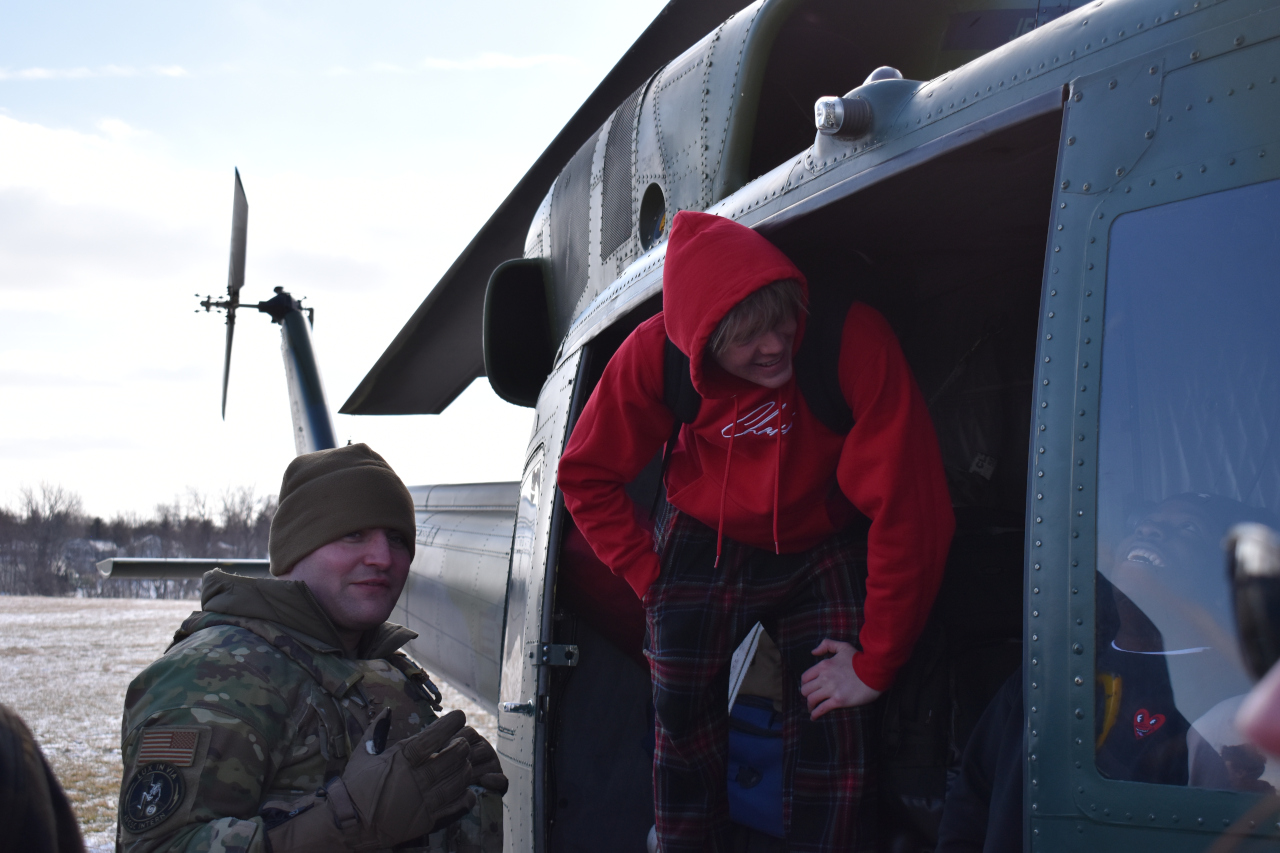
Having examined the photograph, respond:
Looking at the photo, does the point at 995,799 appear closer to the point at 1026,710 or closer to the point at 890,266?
the point at 1026,710

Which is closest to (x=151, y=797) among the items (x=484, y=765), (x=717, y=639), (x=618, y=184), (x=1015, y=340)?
(x=484, y=765)

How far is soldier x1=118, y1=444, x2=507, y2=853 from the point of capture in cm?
174

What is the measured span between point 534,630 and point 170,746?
3.98ft

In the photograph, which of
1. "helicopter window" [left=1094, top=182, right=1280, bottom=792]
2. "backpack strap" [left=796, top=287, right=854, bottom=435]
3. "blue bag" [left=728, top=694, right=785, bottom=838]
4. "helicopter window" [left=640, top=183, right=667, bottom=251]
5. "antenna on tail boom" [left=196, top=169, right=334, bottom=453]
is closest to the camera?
"helicopter window" [left=1094, top=182, right=1280, bottom=792]

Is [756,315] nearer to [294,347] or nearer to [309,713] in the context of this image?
[309,713]

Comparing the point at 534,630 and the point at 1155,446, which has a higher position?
the point at 1155,446

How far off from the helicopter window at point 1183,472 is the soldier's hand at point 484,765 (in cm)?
131

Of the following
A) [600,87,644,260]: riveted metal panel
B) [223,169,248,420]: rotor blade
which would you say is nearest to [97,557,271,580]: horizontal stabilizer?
[223,169,248,420]: rotor blade

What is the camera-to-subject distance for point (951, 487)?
304 cm

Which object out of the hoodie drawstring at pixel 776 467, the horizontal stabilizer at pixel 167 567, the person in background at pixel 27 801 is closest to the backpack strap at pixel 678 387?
the hoodie drawstring at pixel 776 467

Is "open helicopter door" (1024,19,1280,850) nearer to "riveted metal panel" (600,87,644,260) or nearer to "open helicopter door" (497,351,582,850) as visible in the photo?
"open helicopter door" (497,351,582,850)

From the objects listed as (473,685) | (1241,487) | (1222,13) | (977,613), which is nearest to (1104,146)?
(1222,13)

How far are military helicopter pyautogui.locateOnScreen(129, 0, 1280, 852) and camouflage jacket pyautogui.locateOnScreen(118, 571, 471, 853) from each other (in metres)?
0.76

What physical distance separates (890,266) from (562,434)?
107 cm
